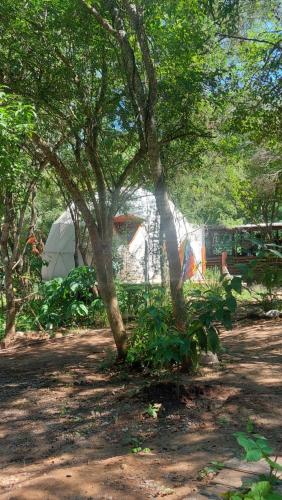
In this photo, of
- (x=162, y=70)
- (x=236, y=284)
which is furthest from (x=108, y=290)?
Result: (x=236, y=284)

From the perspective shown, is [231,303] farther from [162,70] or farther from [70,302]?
[70,302]

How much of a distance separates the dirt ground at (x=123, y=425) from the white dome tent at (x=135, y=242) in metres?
4.14

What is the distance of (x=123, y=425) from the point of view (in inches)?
197

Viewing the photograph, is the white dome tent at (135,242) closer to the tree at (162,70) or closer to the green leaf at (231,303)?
the tree at (162,70)

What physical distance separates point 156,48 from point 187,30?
0.56 metres

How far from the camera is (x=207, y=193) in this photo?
21.6 m

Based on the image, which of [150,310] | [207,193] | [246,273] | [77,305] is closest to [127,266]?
[77,305]

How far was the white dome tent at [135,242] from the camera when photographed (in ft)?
46.5

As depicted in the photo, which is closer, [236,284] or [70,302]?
[236,284]

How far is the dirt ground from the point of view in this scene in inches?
141

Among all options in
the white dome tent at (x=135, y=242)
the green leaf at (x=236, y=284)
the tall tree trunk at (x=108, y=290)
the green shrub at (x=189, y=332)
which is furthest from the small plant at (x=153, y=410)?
the white dome tent at (x=135, y=242)

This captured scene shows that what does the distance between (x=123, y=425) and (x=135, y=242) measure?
14.3m

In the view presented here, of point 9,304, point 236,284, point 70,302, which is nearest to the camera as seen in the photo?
point 236,284

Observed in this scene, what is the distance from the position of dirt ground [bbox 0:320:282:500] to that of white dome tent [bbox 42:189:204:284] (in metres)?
4.14
